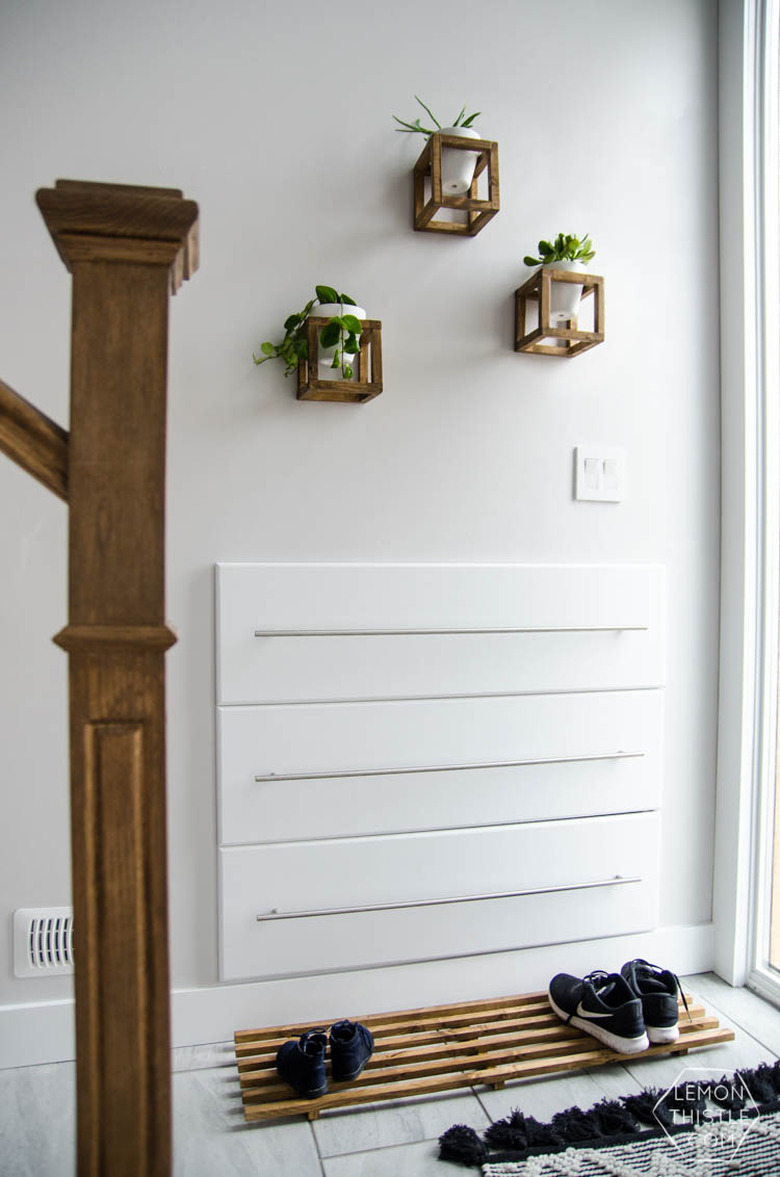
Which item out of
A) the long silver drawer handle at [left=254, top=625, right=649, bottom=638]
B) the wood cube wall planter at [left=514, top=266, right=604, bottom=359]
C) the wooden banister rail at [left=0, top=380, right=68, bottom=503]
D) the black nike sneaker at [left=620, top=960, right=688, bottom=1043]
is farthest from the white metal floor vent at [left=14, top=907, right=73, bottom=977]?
the wood cube wall planter at [left=514, top=266, right=604, bottom=359]

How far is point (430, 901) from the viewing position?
1779mm

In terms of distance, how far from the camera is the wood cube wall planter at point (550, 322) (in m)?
1.72

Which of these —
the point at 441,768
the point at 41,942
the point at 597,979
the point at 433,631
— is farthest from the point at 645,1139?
the point at 41,942

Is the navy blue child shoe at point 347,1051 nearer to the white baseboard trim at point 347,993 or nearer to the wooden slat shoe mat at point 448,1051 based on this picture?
the wooden slat shoe mat at point 448,1051

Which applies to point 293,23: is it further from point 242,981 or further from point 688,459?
point 242,981

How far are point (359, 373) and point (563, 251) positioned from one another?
53cm

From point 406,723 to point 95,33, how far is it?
1.48 metres

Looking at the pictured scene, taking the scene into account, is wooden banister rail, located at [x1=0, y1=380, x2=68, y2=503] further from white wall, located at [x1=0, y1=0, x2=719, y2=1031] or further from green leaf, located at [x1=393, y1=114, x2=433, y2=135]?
green leaf, located at [x1=393, y1=114, x2=433, y2=135]

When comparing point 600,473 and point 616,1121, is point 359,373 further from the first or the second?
point 616,1121

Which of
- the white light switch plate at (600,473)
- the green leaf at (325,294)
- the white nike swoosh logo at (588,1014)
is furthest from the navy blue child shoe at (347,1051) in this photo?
the green leaf at (325,294)

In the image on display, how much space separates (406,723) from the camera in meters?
1.76

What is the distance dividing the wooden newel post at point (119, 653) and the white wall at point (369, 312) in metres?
1.03

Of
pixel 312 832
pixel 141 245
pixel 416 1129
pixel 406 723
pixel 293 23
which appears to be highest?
pixel 293 23

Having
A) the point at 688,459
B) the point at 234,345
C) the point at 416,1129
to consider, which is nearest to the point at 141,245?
the point at 234,345
